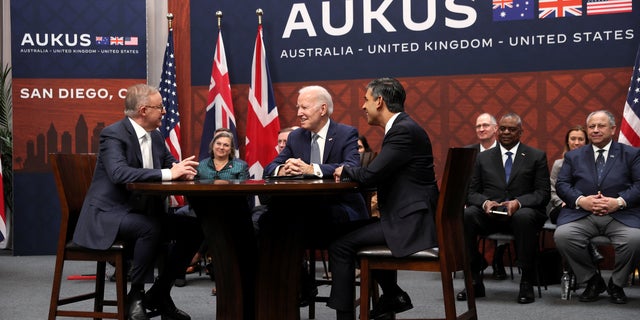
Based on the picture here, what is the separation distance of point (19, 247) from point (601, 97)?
573 centimetres

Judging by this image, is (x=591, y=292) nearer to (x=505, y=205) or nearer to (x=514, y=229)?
(x=514, y=229)

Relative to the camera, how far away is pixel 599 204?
5.16 metres

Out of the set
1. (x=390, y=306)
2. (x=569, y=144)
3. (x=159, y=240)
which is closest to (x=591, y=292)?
(x=569, y=144)

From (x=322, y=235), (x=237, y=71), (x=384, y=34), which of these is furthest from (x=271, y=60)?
(x=322, y=235)

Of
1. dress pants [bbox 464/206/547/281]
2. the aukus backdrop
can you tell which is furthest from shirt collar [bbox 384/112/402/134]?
the aukus backdrop

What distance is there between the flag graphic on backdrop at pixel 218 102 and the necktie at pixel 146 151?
3.15 m

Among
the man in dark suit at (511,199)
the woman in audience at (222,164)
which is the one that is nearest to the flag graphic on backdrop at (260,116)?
the woman in audience at (222,164)

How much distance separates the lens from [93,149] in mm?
7613

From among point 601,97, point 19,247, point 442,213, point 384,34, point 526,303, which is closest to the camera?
point 442,213

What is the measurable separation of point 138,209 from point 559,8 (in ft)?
14.6

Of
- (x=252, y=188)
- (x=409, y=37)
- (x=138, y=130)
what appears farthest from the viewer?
(x=409, y=37)

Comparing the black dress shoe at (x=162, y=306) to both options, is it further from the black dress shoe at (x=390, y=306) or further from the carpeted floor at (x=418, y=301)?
the black dress shoe at (x=390, y=306)

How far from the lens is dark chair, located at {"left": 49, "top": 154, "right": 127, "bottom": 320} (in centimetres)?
374

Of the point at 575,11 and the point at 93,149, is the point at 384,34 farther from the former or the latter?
the point at 93,149
